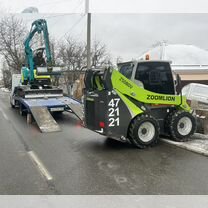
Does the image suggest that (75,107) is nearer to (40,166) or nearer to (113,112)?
(113,112)

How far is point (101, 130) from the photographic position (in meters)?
8.23

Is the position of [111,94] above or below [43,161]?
above

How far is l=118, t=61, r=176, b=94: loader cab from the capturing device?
843 cm

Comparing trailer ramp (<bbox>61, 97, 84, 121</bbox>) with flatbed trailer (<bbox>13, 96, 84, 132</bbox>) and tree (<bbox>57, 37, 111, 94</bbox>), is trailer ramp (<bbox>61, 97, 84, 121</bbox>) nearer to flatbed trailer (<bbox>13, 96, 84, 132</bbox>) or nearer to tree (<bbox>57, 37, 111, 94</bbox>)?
flatbed trailer (<bbox>13, 96, 84, 132</bbox>)

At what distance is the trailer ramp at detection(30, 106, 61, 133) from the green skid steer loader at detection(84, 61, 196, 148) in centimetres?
274

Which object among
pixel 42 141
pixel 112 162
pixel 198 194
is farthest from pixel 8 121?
pixel 198 194

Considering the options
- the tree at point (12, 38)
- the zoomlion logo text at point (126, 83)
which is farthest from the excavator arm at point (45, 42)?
the tree at point (12, 38)

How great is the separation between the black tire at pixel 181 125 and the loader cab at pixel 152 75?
0.73m

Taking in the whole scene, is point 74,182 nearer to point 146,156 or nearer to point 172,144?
point 146,156

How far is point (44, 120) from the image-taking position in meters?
12.1

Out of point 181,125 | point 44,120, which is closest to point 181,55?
point 44,120

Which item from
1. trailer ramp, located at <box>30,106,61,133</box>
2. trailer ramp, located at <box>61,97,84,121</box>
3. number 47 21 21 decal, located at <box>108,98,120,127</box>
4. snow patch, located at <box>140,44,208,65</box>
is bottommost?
trailer ramp, located at <box>30,106,61,133</box>

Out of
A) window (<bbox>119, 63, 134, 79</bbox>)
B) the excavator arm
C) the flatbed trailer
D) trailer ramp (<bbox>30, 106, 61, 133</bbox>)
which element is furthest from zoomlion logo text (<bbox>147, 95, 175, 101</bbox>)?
the excavator arm

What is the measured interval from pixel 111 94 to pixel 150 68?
4.89 feet
